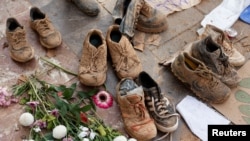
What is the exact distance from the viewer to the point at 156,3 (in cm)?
235

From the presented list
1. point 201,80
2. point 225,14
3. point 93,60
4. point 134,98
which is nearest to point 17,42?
point 93,60

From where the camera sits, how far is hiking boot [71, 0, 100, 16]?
2227mm

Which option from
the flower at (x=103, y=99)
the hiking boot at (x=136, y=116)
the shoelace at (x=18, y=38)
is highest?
the shoelace at (x=18, y=38)

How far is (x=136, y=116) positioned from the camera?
1.77 metres

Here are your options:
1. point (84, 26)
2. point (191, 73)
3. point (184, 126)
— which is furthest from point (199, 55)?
point (84, 26)

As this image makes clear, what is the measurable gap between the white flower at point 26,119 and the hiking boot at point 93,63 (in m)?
0.31

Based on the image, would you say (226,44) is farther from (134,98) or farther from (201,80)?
(134,98)

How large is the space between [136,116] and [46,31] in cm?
67

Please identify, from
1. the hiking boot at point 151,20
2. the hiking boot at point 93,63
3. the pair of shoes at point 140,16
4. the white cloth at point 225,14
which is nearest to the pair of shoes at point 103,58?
the hiking boot at point 93,63

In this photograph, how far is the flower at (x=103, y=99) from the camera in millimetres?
1871

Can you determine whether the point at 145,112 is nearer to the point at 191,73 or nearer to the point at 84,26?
the point at 191,73

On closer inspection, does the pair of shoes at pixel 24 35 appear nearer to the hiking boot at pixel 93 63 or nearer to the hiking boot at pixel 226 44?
the hiking boot at pixel 93 63

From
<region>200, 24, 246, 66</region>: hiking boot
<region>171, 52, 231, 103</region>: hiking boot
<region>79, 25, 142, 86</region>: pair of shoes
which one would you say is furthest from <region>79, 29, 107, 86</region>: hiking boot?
<region>200, 24, 246, 66</region>: hiking boot

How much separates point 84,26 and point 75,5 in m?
0.17
